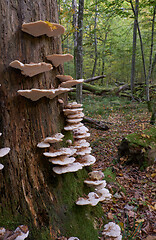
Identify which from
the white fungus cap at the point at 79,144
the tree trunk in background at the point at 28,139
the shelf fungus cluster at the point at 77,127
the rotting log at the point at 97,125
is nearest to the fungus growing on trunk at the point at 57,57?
the tree trunk in background at the point at 28,139

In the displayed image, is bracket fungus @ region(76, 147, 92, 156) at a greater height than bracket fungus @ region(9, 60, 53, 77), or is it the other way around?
bracket fungus @ region(9, 60, 53, 77)

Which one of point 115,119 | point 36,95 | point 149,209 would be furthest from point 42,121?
point 115,119

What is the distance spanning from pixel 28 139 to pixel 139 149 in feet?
13.4

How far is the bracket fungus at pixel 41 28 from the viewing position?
1.91m

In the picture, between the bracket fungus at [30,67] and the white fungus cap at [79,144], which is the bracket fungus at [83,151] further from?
the bracket fungus at [30,67]

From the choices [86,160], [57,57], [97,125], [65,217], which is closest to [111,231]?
[65,217]

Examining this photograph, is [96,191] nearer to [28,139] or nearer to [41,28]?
[28,139]

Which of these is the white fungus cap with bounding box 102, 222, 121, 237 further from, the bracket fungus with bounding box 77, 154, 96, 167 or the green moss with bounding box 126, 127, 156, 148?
the green moss with bounding box 126, 127, 156, 148

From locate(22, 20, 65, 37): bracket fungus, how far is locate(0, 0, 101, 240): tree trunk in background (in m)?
0.09

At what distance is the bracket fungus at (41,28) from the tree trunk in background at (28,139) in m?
0.09

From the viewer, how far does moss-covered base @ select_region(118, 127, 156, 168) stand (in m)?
5.05

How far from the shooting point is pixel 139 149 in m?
5.12

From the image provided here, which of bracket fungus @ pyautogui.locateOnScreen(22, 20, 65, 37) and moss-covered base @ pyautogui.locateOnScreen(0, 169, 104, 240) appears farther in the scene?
moss-covered base @ pyautogui.locateOnScreen(0, 169, 104, 240)

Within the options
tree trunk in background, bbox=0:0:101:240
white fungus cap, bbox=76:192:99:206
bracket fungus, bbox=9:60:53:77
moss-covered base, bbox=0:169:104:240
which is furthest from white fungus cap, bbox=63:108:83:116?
white fungus cap, bbox=76:192:99:206
